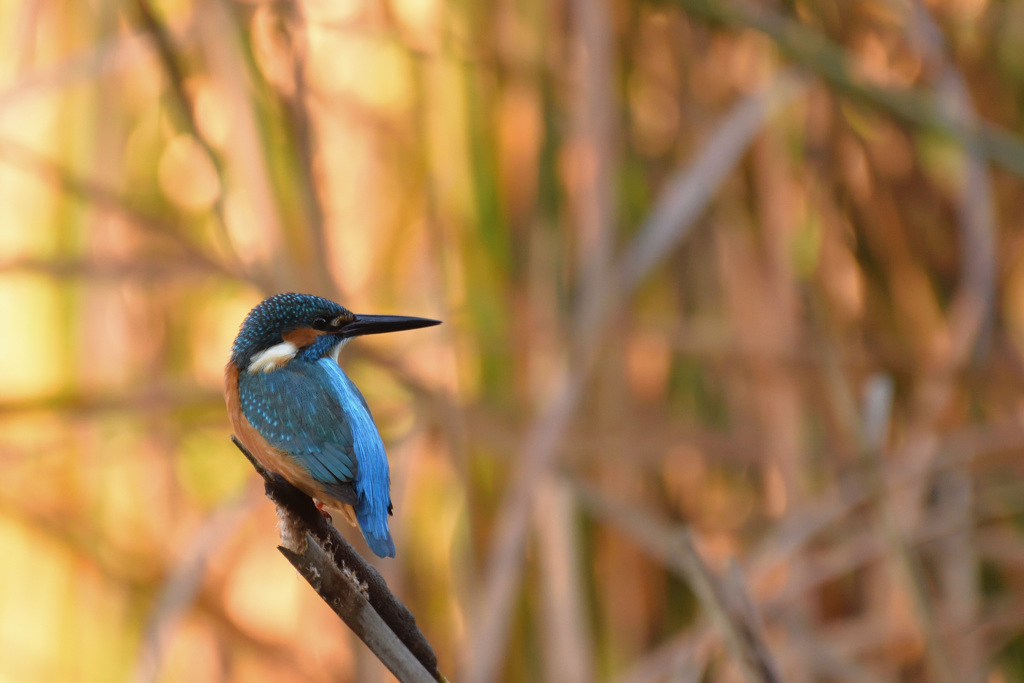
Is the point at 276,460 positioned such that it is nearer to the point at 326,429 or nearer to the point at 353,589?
the point at 326,429

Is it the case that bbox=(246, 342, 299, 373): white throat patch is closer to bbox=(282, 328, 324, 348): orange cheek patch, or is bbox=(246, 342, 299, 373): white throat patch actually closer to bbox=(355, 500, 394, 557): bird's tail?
bbox=(282, 328, 324, 348): orange cheek patch

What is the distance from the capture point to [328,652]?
205 cm

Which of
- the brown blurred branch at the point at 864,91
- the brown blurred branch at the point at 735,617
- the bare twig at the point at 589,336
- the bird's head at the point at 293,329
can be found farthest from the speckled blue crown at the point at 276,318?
the brown blurred branch at the point at 864,91

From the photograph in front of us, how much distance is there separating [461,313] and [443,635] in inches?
26.8

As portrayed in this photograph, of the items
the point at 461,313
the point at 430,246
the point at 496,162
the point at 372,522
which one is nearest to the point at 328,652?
the point at 461,313

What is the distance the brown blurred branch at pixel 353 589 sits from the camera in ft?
1.90

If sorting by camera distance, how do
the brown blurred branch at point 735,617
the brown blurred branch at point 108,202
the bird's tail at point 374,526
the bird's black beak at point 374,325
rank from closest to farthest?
the bird's tail at point 374,526 → the bird's black beak at point 374,325 → the brown blurred branch at point 735,617 → the brown blurred branch at point 108,202

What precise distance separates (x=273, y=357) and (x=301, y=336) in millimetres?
36

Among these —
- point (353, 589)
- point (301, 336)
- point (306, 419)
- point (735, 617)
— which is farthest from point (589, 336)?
point (353, 589)

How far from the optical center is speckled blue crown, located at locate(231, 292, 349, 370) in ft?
2.96

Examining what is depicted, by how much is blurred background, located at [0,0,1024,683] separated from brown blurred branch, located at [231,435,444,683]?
3.35ft

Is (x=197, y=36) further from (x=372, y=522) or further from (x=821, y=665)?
(x=821, y=665)

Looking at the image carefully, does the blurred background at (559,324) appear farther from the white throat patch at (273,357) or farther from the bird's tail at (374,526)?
the bird's tail at (374,526)

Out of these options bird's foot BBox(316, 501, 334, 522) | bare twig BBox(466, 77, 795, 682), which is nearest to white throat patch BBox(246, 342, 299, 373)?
bird's foot BBox(316, 501, 334, 522)
